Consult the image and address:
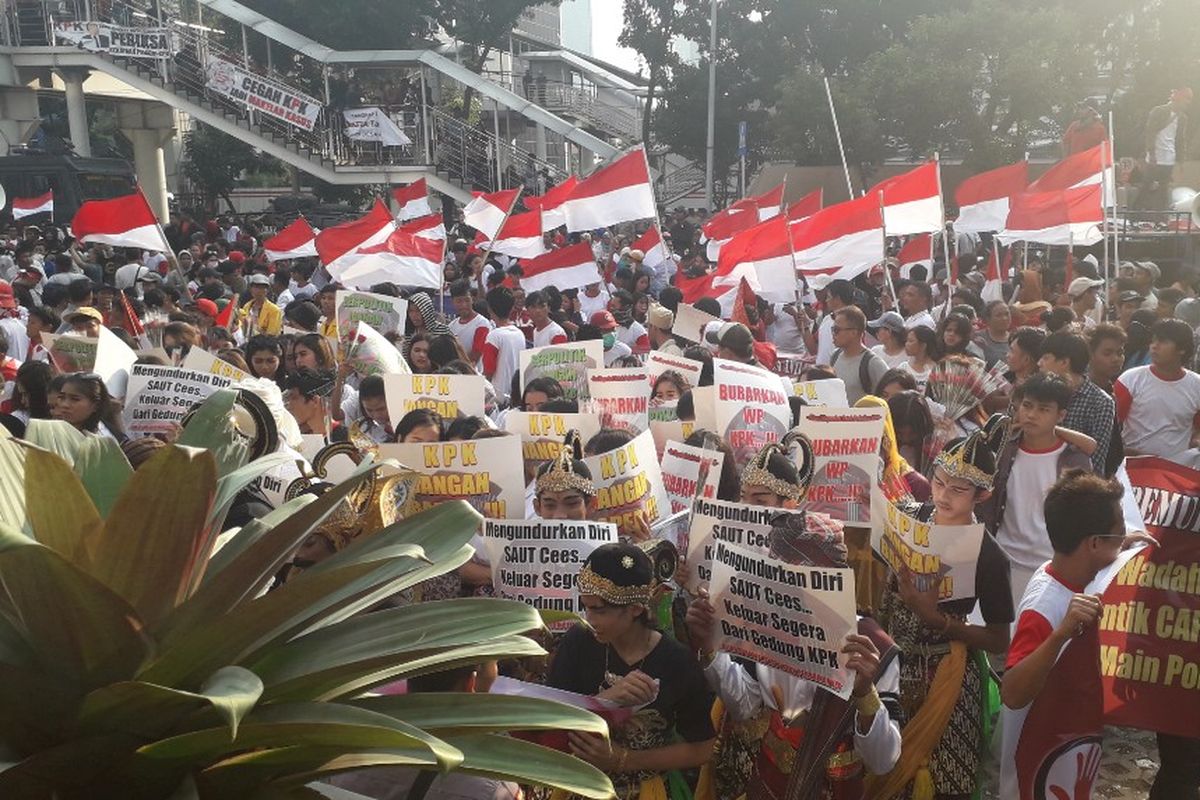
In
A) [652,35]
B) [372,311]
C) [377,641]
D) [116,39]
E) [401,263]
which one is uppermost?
[652,35]

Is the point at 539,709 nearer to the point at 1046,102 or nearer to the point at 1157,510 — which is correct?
the point at 1157,510

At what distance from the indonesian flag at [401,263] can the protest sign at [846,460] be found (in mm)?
8144

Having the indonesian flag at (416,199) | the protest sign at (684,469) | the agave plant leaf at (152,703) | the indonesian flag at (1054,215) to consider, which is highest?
the indonesian flag at (416,199)

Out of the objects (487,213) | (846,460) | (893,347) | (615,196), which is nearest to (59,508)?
(846,460)

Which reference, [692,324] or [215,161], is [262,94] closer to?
[215,161]

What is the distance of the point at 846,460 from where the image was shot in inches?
231

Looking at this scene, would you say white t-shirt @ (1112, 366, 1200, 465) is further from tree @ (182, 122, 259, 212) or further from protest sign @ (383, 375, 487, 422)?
tree @ (182, 122, 259, 212)

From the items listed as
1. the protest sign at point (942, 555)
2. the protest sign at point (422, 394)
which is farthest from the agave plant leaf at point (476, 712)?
the protest sign at point (422, 394)

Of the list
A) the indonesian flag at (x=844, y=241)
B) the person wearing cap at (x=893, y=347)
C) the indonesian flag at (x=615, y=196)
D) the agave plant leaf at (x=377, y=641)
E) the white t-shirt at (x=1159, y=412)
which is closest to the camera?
the agave plant leaf at (x=377, y=641)

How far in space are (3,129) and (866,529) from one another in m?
33.5

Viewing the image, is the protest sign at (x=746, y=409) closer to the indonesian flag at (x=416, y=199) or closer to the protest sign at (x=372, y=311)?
the protest sign at (x=372, y=311)

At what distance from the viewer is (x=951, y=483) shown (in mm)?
4980

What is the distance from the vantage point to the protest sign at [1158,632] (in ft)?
13.3

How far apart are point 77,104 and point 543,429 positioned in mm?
31988
